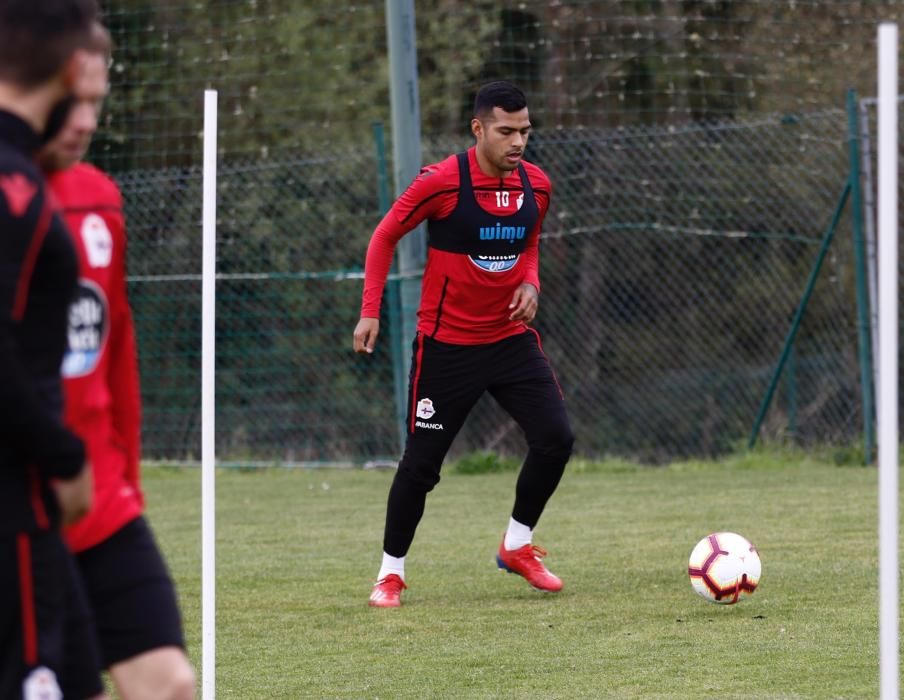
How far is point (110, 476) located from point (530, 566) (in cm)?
378

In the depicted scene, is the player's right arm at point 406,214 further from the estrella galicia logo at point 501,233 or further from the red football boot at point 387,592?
the red football boot at point 387,592

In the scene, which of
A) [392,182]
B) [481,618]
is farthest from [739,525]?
[392,182]

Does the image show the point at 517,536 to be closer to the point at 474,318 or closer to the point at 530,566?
the point at 530,566

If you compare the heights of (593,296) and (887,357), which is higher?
(887,357)

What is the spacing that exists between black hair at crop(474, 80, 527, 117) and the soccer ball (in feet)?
6.56

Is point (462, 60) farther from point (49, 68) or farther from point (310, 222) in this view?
point (49, 68)

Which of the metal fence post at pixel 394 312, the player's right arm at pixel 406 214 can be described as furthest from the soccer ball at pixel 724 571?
the metal fence post at pixel 394 312

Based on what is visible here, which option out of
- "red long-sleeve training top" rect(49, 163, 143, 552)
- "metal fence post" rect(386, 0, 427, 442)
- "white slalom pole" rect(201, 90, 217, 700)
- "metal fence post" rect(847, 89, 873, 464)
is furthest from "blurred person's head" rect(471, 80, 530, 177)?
"metal fence post" rect(847, 89, 873, 464)

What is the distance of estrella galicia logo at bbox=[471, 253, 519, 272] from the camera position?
266 inches

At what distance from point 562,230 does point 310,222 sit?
2.16 metres

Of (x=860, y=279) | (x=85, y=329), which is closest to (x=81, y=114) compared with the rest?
(x=85, y=329)

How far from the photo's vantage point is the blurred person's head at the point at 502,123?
21.6ft

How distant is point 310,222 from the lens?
13227 mm

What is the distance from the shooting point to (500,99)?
658cm
